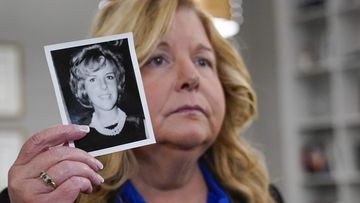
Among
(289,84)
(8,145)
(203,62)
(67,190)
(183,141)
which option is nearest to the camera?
(67,190)

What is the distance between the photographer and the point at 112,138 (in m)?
0.98

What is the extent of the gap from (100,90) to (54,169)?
140 mm

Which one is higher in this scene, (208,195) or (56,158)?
(56,158)

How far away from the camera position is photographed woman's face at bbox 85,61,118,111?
3.22 feet

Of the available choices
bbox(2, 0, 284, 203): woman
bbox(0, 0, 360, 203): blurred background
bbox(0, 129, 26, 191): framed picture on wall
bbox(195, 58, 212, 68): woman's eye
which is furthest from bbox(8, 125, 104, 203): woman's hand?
bbox(0, 129, 26, 191): framed picture on wall

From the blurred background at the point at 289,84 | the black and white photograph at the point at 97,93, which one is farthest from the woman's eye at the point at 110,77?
the blurred background at the point at 289,84

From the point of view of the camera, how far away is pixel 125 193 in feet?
4.24

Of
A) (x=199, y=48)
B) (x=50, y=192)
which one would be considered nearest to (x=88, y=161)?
(x=50, y=192)

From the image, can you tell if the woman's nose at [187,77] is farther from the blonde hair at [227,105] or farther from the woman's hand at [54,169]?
the woman's hand at [54,169]

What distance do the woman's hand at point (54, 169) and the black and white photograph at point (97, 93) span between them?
0.02m

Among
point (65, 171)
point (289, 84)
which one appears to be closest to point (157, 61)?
point (65, 171)

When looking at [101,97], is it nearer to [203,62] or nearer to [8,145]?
[203,62]

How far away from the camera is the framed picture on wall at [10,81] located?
3.59 metres

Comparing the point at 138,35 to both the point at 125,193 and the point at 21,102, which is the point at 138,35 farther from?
the point at 21,102
